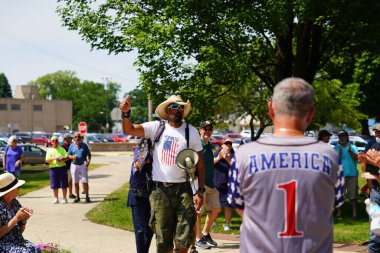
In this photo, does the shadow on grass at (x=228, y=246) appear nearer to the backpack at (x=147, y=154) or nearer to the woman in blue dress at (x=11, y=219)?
the backpack at (x=147, y=154)

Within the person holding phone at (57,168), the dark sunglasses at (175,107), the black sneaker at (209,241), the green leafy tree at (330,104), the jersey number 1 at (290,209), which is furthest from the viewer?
the green leafy tree at (330,104)

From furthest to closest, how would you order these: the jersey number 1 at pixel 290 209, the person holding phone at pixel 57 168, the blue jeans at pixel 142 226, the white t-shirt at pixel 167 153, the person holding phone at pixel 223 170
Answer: the person holding phone at pixel 57 168 < the person holding phone at pixel 223 170 < the blue jeans at pixel 142 226 < the white t-shirt at pixel 167 153 < the jersey number 1 at pixel 290 209

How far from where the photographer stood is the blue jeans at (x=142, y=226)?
6758mm

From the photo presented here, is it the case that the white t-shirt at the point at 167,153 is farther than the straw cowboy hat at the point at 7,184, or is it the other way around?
the white t-shirt at the point at 167,153

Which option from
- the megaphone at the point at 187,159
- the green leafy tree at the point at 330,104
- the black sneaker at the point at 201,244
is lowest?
the black sneaker at the point at 201,244

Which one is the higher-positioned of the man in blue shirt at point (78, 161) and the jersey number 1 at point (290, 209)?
the jersey number 1 at point (290, 209)

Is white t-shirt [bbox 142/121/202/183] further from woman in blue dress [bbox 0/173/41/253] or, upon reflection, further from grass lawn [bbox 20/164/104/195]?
grass lawn [bbox 20/164/104/195]

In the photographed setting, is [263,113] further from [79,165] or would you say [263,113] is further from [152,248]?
[152,248]

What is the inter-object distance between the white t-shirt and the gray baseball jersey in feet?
9.94

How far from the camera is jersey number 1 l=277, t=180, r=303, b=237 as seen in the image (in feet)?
10.2

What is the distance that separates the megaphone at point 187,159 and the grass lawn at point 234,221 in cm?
407

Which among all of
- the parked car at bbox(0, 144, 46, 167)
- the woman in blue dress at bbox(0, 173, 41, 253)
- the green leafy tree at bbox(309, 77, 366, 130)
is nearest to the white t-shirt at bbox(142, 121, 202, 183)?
the woman in blue dress at bbox(0, 173, 41, 253)

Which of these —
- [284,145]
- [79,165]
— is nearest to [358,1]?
[79,165]

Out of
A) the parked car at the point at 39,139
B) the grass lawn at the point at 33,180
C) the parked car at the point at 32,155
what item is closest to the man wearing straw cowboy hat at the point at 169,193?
the grass lawn at the point at 33,180
